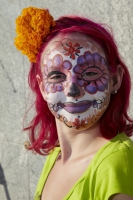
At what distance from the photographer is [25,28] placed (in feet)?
6.67

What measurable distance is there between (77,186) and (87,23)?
755mm

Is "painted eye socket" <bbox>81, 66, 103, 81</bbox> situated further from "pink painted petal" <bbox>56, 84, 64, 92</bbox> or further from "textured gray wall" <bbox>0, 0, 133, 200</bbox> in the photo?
"textured gray wall" <bbox>0, 0, 133, 200</bbox>

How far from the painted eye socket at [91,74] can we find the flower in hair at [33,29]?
282 mm

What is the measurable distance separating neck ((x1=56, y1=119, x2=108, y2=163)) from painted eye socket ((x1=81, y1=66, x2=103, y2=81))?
0.23 meters

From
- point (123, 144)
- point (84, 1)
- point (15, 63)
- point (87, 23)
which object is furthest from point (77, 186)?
point (15, 63)

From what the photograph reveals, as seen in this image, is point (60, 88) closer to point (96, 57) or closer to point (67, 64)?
point (67, 64)

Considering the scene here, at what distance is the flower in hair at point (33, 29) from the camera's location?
1.98 metres

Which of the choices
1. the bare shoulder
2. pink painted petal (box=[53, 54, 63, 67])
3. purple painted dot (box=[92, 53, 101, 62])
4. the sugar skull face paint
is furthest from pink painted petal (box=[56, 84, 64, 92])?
the bare shoulder

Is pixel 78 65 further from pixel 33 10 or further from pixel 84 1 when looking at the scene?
pixel 84 1

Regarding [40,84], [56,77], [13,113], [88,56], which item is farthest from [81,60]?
[13,113]

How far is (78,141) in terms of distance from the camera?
199 centimetres

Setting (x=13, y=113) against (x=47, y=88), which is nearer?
(x=47, y=88)

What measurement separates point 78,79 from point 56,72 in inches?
4.8

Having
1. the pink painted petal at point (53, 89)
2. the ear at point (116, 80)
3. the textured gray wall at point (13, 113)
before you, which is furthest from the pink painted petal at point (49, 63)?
the textured gray wall at point (13, 113)
